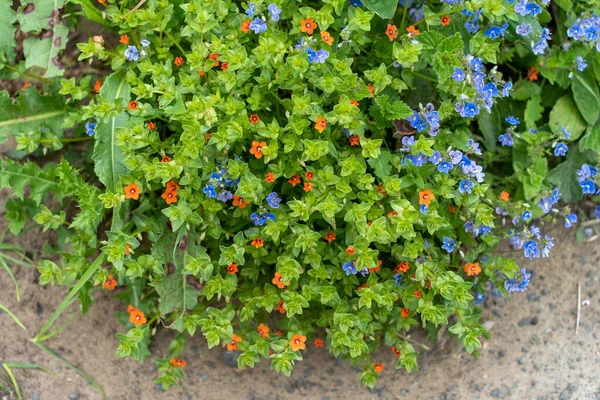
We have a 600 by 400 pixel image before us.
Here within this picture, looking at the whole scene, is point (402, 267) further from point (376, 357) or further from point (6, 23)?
point (6, 23)

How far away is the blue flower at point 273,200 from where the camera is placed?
312 centimetres

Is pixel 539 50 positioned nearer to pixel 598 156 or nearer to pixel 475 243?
pixel 598 156

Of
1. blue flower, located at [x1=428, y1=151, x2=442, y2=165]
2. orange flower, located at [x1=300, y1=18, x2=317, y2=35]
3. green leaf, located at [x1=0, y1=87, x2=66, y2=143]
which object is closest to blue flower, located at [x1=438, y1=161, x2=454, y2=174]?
blue flower, located at [x1=428, y1=151, x2=442, y2=165]

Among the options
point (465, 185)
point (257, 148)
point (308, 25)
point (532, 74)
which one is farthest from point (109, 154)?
point (532, 74)

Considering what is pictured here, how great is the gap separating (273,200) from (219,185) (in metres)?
0.27

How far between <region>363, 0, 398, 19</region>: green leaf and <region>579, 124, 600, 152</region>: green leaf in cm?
148

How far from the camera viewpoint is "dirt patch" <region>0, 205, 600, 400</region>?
3.94 metres

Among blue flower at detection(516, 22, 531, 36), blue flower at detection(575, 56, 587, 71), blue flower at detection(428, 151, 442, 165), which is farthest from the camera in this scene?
blue flower at detection(575, 56, 587, 71)

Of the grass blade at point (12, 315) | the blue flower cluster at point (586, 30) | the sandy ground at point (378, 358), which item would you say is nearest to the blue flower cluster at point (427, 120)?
the blue flower cluster at point (586, 30)

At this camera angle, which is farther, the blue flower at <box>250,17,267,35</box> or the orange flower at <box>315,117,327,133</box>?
the blue flower at <box>250,17,267,35</box>

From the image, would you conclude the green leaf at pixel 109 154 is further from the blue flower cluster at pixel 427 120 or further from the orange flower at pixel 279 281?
the blue flower cluster at pixel 427 120

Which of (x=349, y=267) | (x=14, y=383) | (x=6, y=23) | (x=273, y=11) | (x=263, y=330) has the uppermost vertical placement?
(x=273, y=11)

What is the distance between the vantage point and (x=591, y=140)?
3842mm

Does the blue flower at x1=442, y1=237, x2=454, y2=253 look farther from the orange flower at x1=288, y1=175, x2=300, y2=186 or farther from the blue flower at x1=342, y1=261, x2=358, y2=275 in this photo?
the orange flower at x1=288, y1=175, x2=300, y2=186
